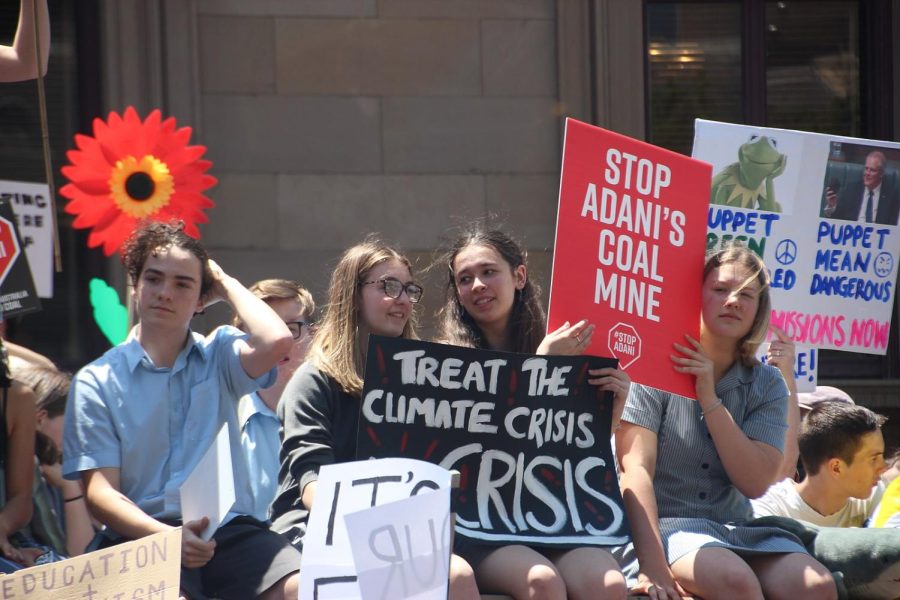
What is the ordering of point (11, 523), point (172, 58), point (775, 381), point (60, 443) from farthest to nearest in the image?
point (172, 58)
point (60, 443)
point (775, 381)
point (11, 523)

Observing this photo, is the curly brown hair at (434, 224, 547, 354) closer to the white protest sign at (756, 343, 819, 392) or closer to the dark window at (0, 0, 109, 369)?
the white protest sign at (756, 343, 819, 392)

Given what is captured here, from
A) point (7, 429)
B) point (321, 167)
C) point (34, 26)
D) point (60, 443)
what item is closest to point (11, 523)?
point (7, 429)

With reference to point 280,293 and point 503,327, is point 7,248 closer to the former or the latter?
point 280,293

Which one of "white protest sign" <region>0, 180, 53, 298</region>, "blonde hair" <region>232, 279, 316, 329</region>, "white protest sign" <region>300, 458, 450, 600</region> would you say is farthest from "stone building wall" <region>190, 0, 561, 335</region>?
"white protest sign" <region>300, 458, 450, 600</region>

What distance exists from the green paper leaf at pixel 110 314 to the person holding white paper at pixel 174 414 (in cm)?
177

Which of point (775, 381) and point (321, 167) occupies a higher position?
point (321, 167)

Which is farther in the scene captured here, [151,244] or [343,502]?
[151,244]

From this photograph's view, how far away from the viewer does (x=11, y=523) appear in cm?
432

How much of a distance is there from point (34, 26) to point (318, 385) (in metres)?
1.44

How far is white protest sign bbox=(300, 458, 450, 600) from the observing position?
3.79 m

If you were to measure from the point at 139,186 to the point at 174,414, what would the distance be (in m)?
1.61

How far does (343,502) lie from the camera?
383 cm

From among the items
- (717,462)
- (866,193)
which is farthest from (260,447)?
(866,193)

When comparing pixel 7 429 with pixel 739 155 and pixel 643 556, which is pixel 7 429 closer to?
pixel 643 556
